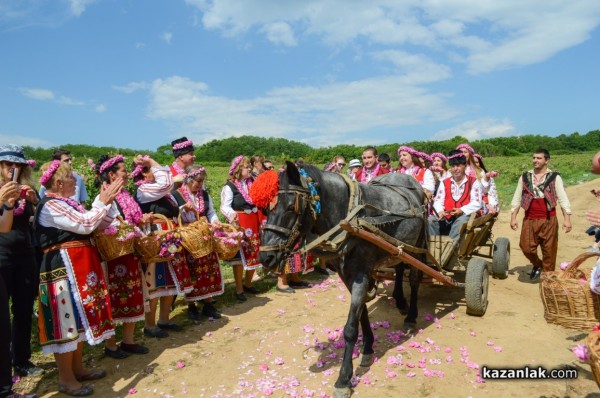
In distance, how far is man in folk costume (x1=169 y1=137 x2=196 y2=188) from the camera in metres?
6.05

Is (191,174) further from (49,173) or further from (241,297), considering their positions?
(241,297)

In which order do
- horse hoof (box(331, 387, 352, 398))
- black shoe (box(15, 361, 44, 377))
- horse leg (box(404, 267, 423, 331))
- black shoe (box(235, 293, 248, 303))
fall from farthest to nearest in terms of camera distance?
black shoe (box(235, 293, 248, 303)) < horse leg (box(404, 267, 423, 331)) < black shoe (box(15, 361, 44, 377)) < horse hoof (box(331, 387, 352, 398))

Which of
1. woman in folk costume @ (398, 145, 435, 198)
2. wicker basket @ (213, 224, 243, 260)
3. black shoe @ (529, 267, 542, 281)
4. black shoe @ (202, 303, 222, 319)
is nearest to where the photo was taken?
wicker basket @ (213, 224, 243, 260)

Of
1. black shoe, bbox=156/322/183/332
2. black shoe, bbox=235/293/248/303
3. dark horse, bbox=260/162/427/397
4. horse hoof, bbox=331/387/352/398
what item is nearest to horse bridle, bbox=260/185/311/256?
dark horse, bbox=260/162/427/397

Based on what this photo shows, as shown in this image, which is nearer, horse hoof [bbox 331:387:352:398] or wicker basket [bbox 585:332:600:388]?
wicker basket [bbox 585:332:600:388]

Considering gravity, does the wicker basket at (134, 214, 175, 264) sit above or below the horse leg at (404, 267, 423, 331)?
above

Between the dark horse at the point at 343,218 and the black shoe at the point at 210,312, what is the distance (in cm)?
277

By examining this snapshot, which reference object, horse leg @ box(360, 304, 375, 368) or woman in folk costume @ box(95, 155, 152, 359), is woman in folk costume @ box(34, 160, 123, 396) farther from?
horse leg @ box(360, 304, 375, 368)

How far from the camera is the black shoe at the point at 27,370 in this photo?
4.68m

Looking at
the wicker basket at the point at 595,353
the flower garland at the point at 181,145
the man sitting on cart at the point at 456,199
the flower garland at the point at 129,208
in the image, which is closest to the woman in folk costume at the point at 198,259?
the flower garland at the point at 181,145

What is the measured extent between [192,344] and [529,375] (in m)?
4.11

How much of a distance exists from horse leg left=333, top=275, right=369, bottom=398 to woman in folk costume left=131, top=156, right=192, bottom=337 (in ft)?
8.32

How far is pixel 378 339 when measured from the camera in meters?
5.29

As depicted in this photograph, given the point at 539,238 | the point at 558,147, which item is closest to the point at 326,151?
the point at 558,147
